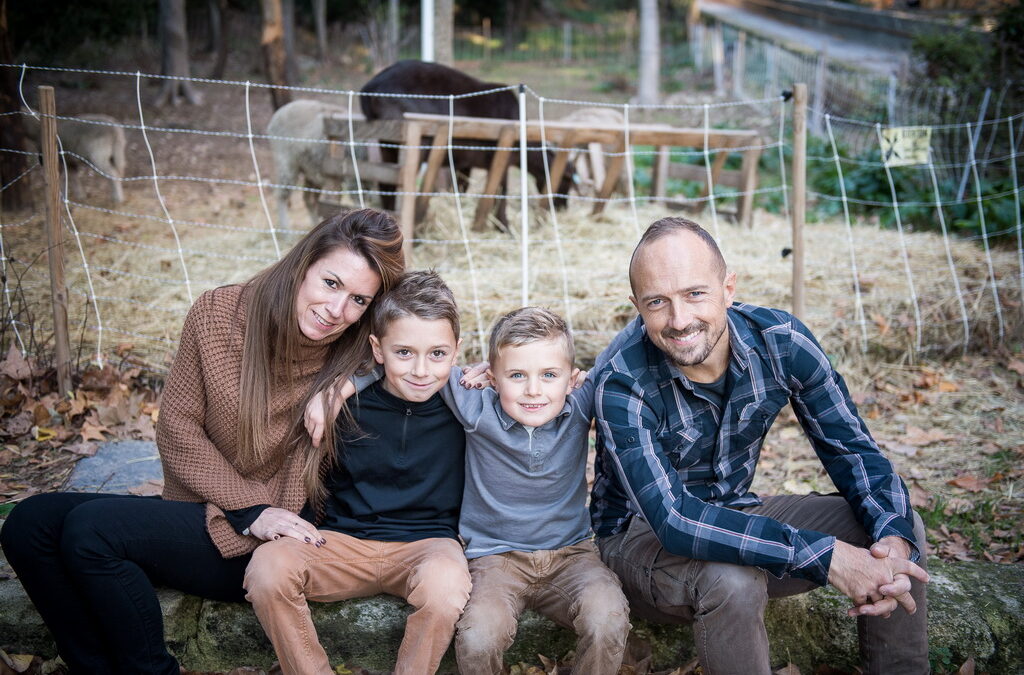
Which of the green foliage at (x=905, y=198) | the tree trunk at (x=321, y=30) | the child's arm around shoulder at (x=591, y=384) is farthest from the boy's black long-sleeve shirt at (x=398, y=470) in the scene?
the tree trunk at (x=321, y=30)

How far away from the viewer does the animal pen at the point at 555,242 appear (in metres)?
4.88

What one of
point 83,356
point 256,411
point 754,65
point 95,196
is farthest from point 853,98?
point 256,411

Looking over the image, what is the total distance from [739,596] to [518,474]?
2.31ft

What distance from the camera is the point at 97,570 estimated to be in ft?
7.72

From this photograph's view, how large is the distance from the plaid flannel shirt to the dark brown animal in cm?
383

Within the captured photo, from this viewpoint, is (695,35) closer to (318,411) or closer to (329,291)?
(329,291)

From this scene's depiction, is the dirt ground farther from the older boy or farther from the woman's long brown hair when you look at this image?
the older boy

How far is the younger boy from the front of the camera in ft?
8.16

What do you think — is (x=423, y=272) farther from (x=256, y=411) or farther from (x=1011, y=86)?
(x=1011, y=86)

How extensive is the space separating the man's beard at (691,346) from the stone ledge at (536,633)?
0.91m

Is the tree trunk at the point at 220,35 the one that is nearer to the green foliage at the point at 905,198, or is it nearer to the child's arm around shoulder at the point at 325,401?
the green foliage at the point at 905,198

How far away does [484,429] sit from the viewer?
2.61 m

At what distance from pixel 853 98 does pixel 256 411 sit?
11040 mm

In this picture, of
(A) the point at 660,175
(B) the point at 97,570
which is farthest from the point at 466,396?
(A) the point at 660,175
